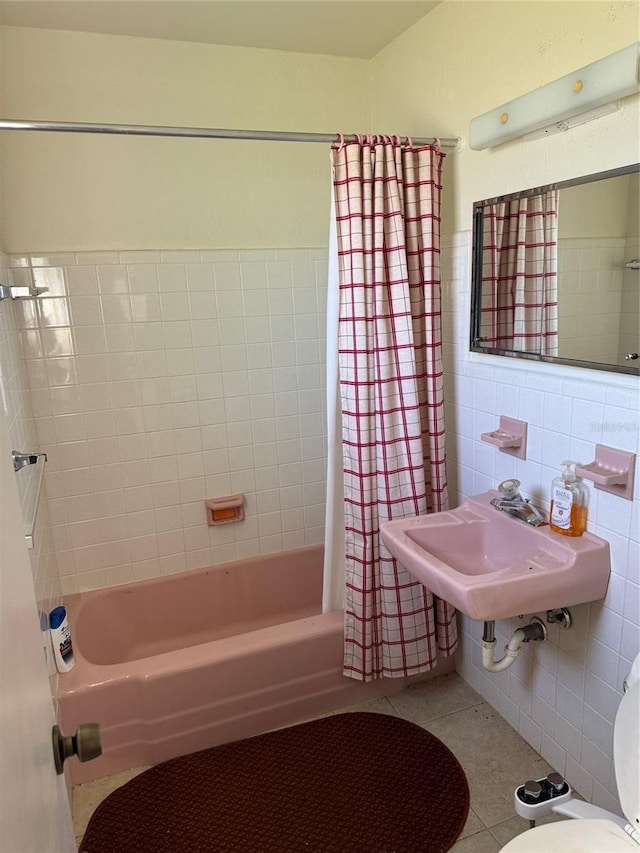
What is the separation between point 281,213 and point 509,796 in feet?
7.58

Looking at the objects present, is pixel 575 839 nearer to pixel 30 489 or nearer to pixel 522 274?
pixel 522 274

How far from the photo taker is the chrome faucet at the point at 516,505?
6.04 feet

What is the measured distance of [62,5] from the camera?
1978 millimetres

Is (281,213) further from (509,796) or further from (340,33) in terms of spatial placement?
(509,796)

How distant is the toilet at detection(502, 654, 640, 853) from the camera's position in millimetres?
1229

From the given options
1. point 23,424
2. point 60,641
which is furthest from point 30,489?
point 60,641

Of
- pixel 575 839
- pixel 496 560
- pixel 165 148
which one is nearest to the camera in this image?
pixel 575 839

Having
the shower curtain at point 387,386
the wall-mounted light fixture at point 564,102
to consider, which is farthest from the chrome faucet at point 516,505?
the wall-mounted light fixture at point 564,102

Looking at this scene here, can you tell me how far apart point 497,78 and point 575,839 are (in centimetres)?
202

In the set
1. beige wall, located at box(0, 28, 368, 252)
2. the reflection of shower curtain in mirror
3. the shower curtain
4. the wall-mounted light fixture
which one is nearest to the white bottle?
the shower curtain

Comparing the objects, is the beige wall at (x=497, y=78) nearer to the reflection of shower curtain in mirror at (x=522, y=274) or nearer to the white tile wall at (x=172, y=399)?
the reflection of shower curtain in mirror at (x=522, y=274)

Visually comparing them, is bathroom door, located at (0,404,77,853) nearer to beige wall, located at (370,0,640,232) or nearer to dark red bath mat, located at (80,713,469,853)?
dark red bath mat, located at (80,713,469,853)

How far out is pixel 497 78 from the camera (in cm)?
185

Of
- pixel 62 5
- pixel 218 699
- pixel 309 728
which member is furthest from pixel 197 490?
pixel 62 5
